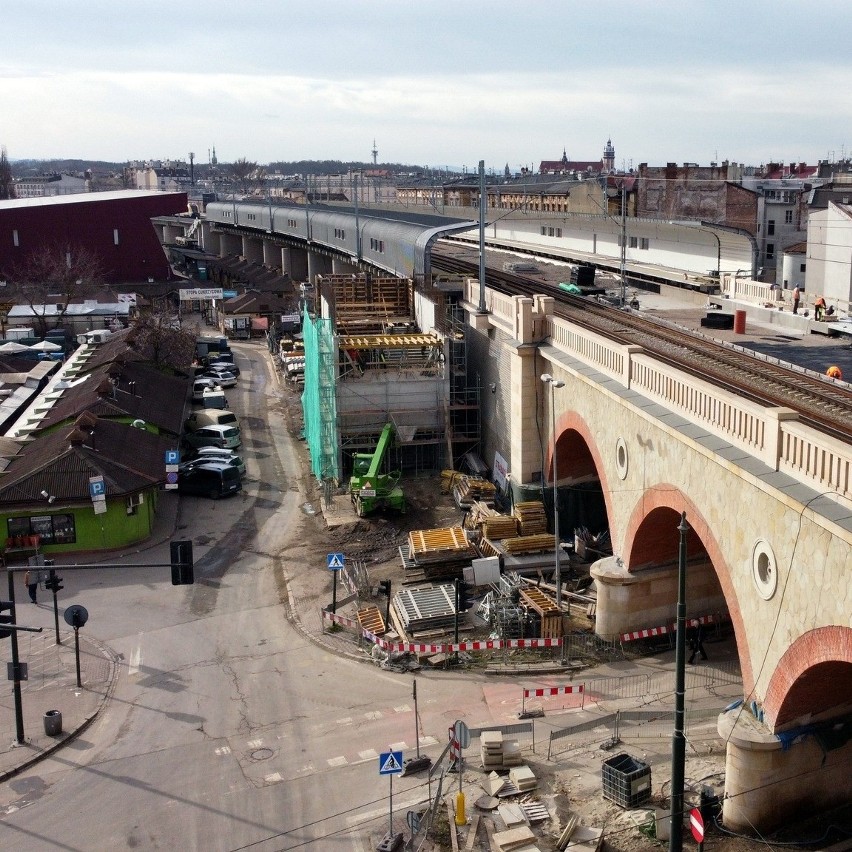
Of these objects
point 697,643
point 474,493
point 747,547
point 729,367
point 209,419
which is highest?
point 729,367

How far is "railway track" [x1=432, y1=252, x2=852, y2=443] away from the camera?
19172 millimetres

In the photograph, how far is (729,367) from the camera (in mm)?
23828

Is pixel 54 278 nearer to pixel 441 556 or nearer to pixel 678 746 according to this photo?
pixel 441 556

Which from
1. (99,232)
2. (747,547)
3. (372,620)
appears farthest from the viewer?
(99,232)

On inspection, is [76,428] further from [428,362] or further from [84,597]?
[428,362]

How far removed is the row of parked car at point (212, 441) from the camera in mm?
34719

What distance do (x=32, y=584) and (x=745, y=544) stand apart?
18.1 metres

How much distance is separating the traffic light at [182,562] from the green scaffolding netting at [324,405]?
637 inches

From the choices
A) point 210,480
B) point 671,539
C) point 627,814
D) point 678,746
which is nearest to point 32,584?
point 210,480

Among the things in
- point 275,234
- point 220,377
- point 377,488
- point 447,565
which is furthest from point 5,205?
point 447,565

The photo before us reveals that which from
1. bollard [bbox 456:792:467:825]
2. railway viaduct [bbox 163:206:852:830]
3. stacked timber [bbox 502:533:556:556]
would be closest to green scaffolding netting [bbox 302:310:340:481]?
stacked timber [bbox 502:533:556:556]

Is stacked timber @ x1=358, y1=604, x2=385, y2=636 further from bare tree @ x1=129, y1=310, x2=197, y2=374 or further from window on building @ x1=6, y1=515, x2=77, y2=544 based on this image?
bare tree @ x1=129, y1=310, x2=197, y2=374

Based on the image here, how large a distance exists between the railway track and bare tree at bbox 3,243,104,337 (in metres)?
45.2

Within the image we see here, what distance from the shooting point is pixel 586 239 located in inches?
2486
